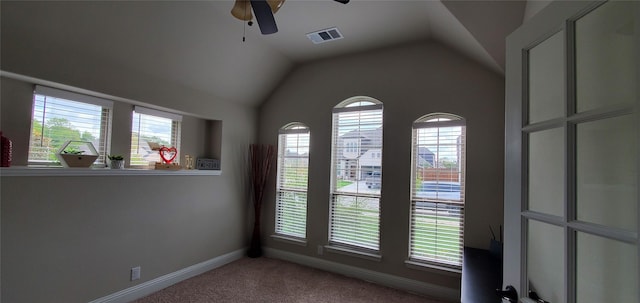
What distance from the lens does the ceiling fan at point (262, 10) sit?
1.82 metres

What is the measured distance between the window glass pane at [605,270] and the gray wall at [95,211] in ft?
11.0

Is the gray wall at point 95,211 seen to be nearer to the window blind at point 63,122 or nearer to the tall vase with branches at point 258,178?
the window blind at point 63,122

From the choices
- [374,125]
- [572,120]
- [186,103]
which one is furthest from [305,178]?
[572,120]

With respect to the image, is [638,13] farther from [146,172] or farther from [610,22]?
[146,172]

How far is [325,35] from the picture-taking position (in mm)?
3145

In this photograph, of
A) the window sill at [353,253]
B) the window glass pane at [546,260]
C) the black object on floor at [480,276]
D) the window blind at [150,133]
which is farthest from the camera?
the window sill at [353,253]

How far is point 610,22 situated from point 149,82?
3.45 m

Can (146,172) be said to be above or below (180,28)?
below

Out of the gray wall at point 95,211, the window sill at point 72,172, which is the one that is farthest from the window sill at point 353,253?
the window sill at point 72,172

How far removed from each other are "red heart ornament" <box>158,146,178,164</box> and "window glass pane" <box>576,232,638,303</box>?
3561 mm

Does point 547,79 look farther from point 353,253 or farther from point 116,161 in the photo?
point 116,161

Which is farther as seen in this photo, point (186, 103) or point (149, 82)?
point (186, 103)

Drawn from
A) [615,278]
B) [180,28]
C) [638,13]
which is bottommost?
[615,278]

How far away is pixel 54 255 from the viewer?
229cm
